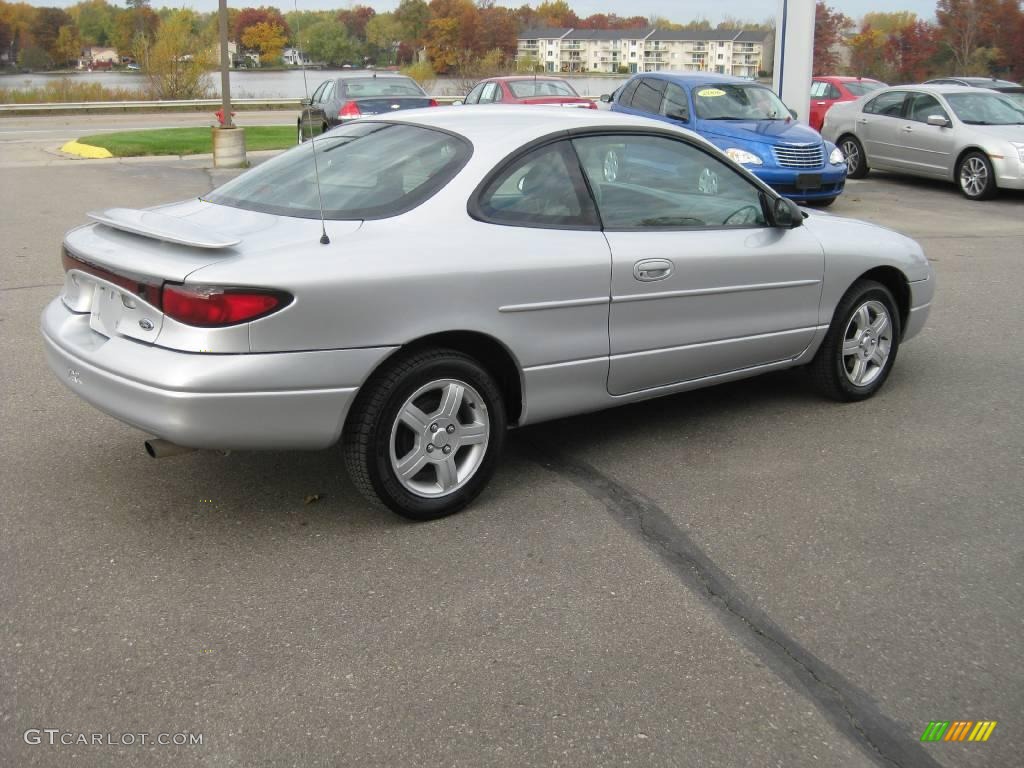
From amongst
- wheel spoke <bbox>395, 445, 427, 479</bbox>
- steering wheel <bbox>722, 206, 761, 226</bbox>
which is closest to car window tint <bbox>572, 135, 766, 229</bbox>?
steering wheel <bbox>722, 206, 761, 226</bbox>

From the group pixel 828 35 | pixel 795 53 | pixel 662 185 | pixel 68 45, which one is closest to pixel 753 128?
pixel 795 53

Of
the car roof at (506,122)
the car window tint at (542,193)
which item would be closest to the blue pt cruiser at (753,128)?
the car roof at (506,122)

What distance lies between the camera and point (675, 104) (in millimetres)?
14305

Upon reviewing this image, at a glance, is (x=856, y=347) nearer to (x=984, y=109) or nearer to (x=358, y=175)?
(x=358, y=175)

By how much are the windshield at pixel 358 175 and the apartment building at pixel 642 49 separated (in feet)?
447

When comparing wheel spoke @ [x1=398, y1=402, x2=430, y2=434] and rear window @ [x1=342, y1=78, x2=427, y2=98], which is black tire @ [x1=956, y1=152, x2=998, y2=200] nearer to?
rear window @ [x1=342, y1=78, x2=427, y2=98]

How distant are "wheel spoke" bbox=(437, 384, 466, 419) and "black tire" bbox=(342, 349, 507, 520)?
20mm

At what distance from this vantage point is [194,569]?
381 centimetres

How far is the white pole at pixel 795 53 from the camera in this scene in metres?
17.6

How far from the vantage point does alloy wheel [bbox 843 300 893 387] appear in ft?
19.0

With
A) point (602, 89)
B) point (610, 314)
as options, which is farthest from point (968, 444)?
point (602, 89)

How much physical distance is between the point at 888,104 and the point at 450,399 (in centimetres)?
1456

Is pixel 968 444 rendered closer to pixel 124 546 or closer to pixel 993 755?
pixel 993 755

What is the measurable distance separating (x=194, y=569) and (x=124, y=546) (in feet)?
1.18
